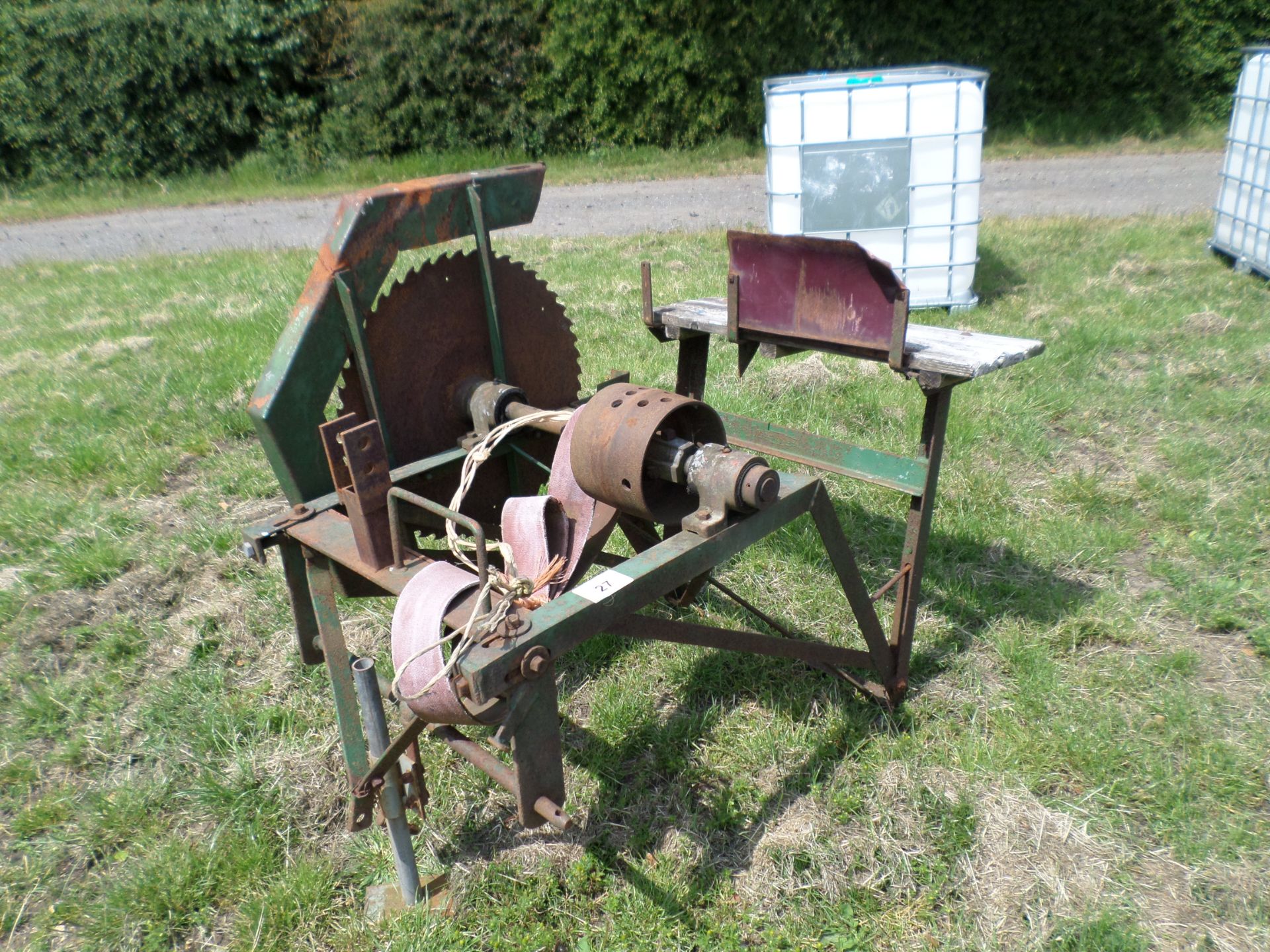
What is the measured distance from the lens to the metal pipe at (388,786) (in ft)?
6.71

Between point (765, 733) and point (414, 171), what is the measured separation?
11.8m

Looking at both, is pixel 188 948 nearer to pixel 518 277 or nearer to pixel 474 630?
pixel 474 630

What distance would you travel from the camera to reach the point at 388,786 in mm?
2189

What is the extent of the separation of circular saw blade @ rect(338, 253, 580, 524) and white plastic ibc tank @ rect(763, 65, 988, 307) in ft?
12.0

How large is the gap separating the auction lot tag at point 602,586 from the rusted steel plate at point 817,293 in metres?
0.99

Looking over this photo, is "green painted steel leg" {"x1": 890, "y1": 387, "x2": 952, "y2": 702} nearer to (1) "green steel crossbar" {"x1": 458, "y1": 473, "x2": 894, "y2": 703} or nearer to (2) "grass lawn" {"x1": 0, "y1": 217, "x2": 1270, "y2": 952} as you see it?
(2) "grass lawn" {"x1": 0, "y1": 217, "x2": 1270, "y2": 952}

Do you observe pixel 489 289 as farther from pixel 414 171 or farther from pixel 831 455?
pixel 414 171

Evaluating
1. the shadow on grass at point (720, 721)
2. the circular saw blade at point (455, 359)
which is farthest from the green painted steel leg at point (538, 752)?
the circular saw blade at point (455, 359)

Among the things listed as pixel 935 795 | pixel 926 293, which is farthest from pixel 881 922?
pixel 926 293

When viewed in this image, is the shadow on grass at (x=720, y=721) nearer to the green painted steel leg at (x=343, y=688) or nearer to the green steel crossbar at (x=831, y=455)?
the green painted steel leg at (x=343, y=688)

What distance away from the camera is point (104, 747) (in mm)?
2871

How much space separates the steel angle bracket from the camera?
7.16ft

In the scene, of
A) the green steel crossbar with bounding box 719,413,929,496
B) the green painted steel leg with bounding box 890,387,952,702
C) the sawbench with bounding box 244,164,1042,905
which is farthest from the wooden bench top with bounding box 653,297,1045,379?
the green steel crossbar with bounding box 719,413,929,496

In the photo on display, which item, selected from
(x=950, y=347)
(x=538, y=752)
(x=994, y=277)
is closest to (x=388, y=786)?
(x=538, y=752)
